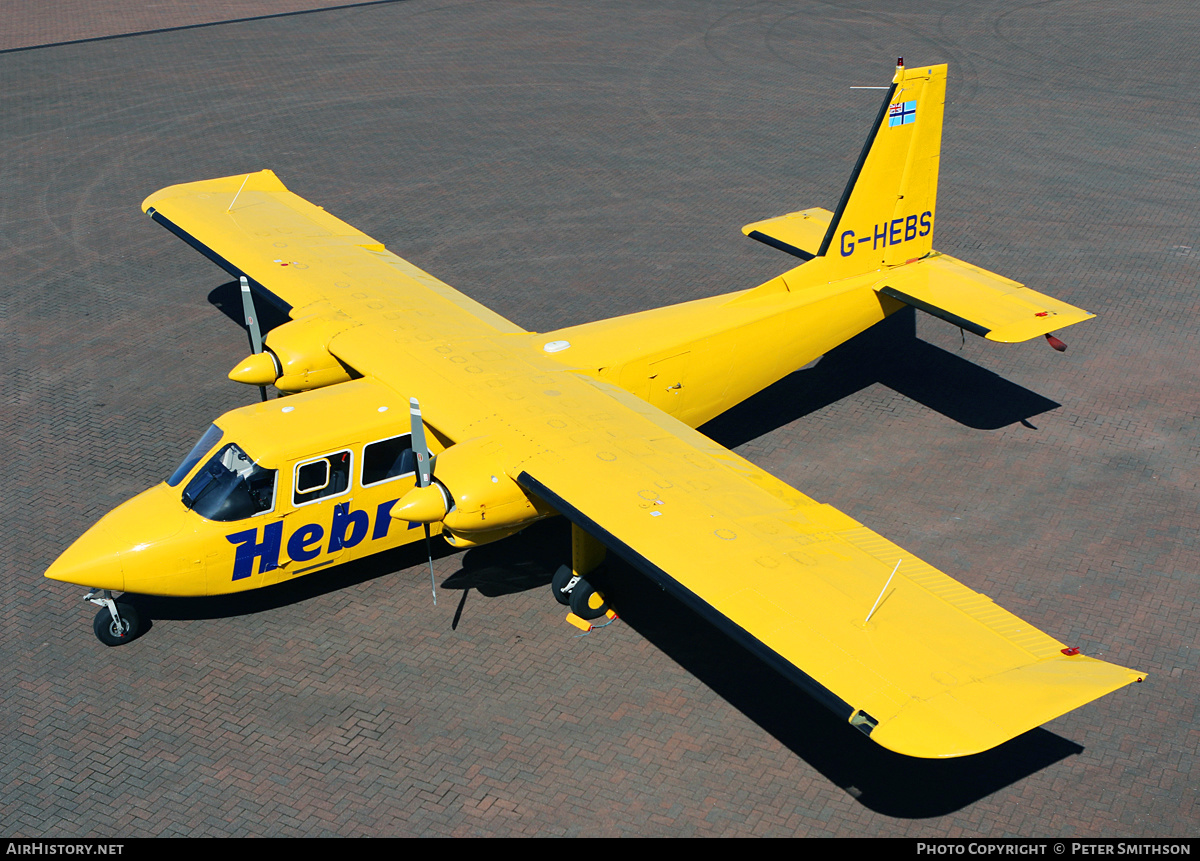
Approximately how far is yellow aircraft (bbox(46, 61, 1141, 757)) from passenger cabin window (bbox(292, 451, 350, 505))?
1.6 inches

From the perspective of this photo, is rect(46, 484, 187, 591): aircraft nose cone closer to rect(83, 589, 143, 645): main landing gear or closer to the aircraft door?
rect(83, 589, 143, 645): main landing gear

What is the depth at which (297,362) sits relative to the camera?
21.3 m

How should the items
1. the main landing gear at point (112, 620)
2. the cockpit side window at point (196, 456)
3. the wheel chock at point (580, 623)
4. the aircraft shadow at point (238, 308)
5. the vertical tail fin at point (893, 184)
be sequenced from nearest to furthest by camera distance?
1. the main landing gear at point (112, 620)
2. the cockpit side window at point (196, 456)
3. the wheel chock at point (580, 623)
4. the vertical tail fin at point (893, 184)
5. the aircraft shadow at point (238, 308)

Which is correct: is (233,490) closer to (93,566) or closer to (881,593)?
(93,566)

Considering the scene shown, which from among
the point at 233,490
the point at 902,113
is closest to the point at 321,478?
the point at 233,490

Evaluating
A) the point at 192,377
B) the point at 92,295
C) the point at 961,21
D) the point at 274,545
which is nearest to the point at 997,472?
the point at 274,545

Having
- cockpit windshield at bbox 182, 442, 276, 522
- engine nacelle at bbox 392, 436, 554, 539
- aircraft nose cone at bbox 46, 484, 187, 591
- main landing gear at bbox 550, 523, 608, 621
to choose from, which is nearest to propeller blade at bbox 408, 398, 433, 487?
engine nacelle at bbox 392, 436, 554, 539

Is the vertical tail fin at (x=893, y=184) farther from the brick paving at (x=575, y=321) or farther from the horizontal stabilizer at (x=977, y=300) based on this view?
the brick paving at (x=575, y=321)

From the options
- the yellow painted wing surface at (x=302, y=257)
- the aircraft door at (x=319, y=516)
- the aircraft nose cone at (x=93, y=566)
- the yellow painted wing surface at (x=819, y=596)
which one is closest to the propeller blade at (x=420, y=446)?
the aircraft door at (x=319, y=516)

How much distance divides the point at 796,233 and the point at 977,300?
5395mm

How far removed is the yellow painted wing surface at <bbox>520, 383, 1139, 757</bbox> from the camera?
12.9m

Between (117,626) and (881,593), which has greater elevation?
(881,593)

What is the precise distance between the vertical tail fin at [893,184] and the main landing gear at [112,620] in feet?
53.3

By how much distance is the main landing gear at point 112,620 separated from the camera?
18.2m
